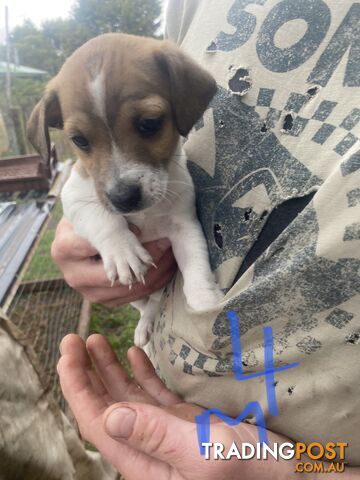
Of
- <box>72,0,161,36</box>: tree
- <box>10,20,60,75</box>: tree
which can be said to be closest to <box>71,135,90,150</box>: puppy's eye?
<box>72,0,161,36</box>: tree

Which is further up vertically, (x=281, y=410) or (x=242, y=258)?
(x=242, y=258)

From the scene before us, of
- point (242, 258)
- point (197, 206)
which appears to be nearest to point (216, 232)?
point (242, 258)

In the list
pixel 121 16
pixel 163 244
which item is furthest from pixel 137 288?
pixel 121 16

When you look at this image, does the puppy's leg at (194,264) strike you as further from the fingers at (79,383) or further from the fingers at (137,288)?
the fingers at (79,383)

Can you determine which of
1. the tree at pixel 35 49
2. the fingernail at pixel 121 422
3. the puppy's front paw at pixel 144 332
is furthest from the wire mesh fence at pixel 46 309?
the tree at pixel 35 49

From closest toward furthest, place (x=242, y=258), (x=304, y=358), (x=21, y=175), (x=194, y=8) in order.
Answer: (x=304, y=358) → (x=242, y=258) → (x=194, y=8) → (x=21, y=175)

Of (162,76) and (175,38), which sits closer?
(162,76)

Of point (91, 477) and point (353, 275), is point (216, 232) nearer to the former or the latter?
point (353, 275)
